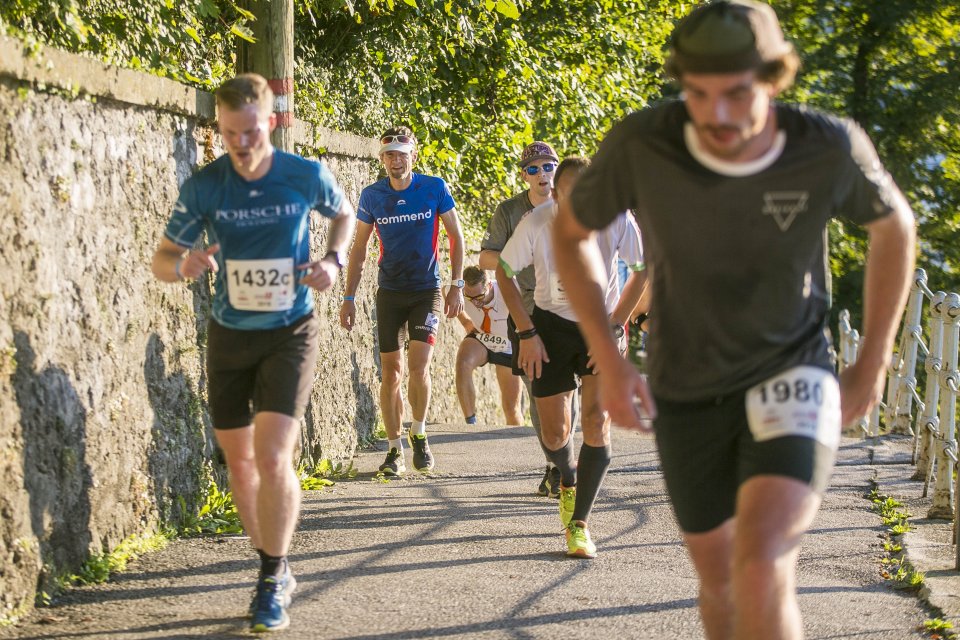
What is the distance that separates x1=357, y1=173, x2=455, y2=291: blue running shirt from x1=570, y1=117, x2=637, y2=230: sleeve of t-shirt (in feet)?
19.9

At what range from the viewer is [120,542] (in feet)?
21.3

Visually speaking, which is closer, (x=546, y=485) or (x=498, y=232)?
(x=498, y=232)

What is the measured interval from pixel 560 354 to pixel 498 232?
162 cm

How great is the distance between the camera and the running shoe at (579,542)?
22.7ft

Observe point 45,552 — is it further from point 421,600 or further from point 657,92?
point 657,92

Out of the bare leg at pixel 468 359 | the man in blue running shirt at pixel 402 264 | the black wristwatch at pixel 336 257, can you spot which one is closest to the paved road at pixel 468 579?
the man in blue running shirt at pixel 402 264

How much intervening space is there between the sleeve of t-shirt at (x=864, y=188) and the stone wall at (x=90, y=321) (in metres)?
3.24

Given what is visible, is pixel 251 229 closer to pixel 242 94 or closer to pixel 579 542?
pixel 242 94

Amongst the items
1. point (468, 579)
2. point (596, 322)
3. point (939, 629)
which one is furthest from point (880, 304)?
point (468, 579)

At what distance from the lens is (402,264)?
9.86 meters

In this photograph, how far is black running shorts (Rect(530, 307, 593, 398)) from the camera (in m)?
7.23

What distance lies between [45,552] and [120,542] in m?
0.83

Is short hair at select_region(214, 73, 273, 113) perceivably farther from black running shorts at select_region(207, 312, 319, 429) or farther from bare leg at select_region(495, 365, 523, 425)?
bare leg at select_region(495, 365, 523, 425)

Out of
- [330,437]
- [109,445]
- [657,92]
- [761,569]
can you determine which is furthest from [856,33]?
[761,569]
